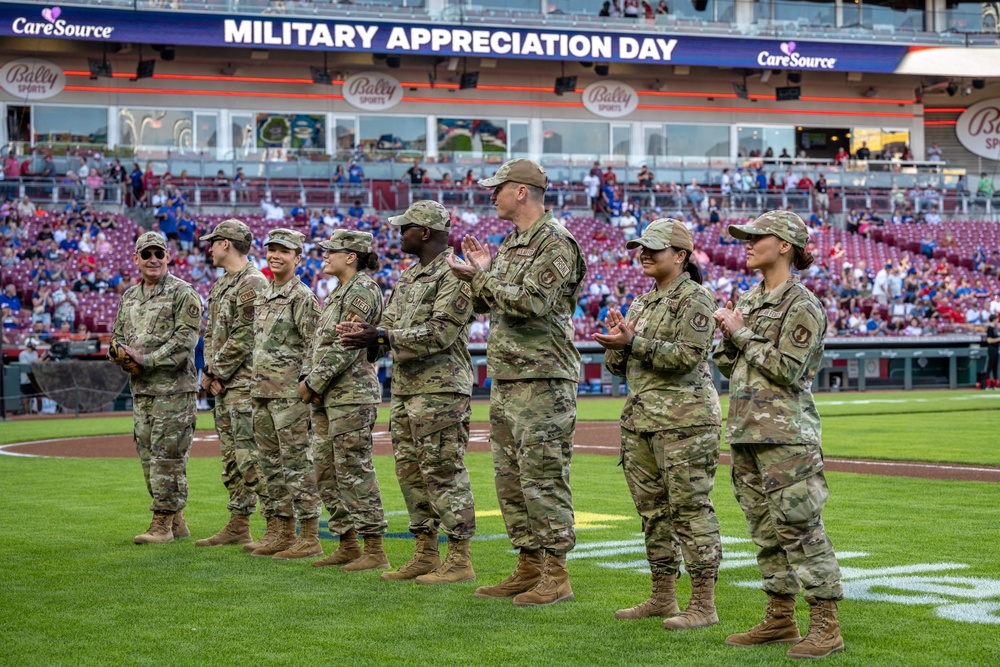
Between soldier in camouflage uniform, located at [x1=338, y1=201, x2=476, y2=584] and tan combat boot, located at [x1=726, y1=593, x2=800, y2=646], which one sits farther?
soldier in camouflage uniform, located at [x1=338, y1=201, x2=476, y2=584]

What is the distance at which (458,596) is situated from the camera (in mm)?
7645

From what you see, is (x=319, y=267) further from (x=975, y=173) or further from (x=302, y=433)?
(x=975, y=173)

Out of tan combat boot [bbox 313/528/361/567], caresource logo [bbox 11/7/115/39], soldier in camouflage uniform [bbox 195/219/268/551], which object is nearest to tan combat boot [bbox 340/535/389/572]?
tan combat boot [bbox 313/528/361/567]

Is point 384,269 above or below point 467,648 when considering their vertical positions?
Result: above

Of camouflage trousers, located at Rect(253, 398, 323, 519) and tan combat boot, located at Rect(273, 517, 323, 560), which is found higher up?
camouflage trousers, located at Rect(253, 398, 323, 519)

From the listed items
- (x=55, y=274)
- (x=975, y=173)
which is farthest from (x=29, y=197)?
(x=975, y=173)

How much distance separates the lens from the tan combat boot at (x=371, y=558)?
8675mm

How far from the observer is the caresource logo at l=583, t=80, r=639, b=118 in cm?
4544

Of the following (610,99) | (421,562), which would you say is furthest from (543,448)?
(610,99)

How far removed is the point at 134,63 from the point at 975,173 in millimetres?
32564

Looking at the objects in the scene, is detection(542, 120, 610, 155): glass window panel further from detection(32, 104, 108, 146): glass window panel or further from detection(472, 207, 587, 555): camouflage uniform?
detection(472, 207, 587, 555): camouflage uniform

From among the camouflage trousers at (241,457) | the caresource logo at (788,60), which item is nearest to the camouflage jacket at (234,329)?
the camouflage trousers at (241,457)

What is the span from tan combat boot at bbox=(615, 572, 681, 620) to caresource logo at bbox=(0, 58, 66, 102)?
120ft

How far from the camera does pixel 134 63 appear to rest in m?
40.6
